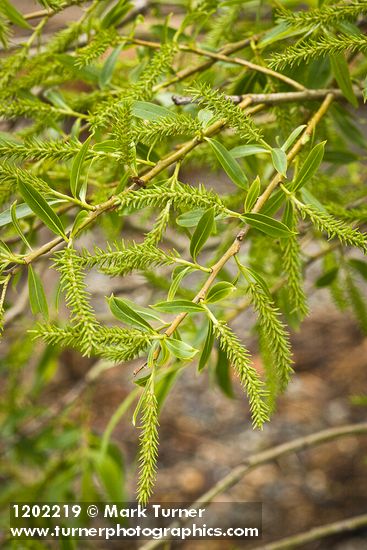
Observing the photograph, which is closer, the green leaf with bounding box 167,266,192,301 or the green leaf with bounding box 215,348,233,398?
the green leaf with bounding box 167,266,192,301

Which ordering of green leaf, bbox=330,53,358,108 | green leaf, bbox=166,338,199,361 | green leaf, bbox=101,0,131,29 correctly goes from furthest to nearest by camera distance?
green leaf, bbox=101,0,131,29, green leaf, bbox=330,53,358,108, green leaf, bbox=166,338,199,361

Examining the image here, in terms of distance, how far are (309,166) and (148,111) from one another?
0.19 meters

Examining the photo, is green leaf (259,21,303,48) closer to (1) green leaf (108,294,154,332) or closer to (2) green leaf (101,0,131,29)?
(2) green leaf (101,0,131,29)

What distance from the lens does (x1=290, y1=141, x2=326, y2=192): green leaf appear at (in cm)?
67

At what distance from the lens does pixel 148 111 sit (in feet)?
2.20

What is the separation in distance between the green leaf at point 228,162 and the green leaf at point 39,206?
7.3 inches

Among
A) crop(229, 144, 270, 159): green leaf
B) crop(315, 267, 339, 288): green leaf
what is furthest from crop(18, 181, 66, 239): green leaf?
crop(315, 267, 339, 288): green leaf

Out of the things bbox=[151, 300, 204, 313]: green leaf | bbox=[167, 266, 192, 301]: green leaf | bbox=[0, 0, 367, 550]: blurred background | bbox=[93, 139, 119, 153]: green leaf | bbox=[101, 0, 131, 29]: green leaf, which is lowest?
bbox=[0, 0, 367, 550]: blurred background

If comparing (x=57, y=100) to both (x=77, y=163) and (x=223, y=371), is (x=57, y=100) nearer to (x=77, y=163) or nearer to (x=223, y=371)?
(x=77, y=163)

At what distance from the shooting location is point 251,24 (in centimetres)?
126

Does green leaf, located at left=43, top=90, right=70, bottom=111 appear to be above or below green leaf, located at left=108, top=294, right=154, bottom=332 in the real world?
above

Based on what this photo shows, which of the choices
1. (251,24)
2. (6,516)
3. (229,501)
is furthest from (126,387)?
(251,24)

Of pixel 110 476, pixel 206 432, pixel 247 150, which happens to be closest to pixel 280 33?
pixel 247 150

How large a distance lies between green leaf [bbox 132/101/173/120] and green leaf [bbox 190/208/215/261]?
0.42 feet
